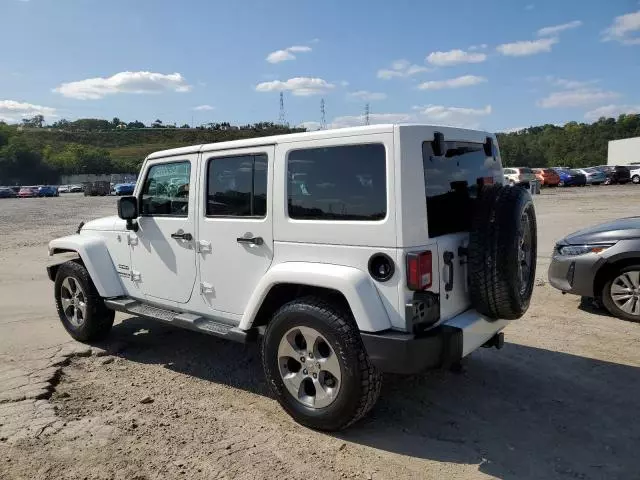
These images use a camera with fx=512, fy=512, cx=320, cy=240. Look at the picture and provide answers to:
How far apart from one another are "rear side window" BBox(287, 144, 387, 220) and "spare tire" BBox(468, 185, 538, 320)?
2.48 feet

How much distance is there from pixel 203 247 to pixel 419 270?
194 cm

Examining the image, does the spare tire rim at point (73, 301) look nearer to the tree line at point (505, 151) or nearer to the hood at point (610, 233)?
the hood at point (610, 233)

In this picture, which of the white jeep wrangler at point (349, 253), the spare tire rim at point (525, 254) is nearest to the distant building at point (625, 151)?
the spare tire rim at point (525, 254)

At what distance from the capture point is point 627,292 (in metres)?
5.75

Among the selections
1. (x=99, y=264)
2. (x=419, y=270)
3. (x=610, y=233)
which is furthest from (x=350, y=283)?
(x=610, y=233)

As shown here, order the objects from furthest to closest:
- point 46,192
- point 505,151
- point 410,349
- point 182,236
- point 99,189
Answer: point 505,151, point 46,192, point 99,189, point 182,236, point 410,349

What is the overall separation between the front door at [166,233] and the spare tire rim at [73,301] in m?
0.82

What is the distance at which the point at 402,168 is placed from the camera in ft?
10.3

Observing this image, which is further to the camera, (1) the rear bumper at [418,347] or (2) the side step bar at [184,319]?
(2) the side step bar at [184,319]

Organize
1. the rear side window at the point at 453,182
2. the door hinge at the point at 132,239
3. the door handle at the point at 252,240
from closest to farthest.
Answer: the rear side window at the point at 453,182 → the door handle at the point at 252,240 → the door hinge at the point at 132,239

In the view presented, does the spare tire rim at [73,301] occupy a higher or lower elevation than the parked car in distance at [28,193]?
lower

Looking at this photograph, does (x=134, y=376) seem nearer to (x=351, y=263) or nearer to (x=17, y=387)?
(x=17, y=387)

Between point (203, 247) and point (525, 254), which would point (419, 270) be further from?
point (203, 247)

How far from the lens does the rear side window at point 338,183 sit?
10.7 ft
